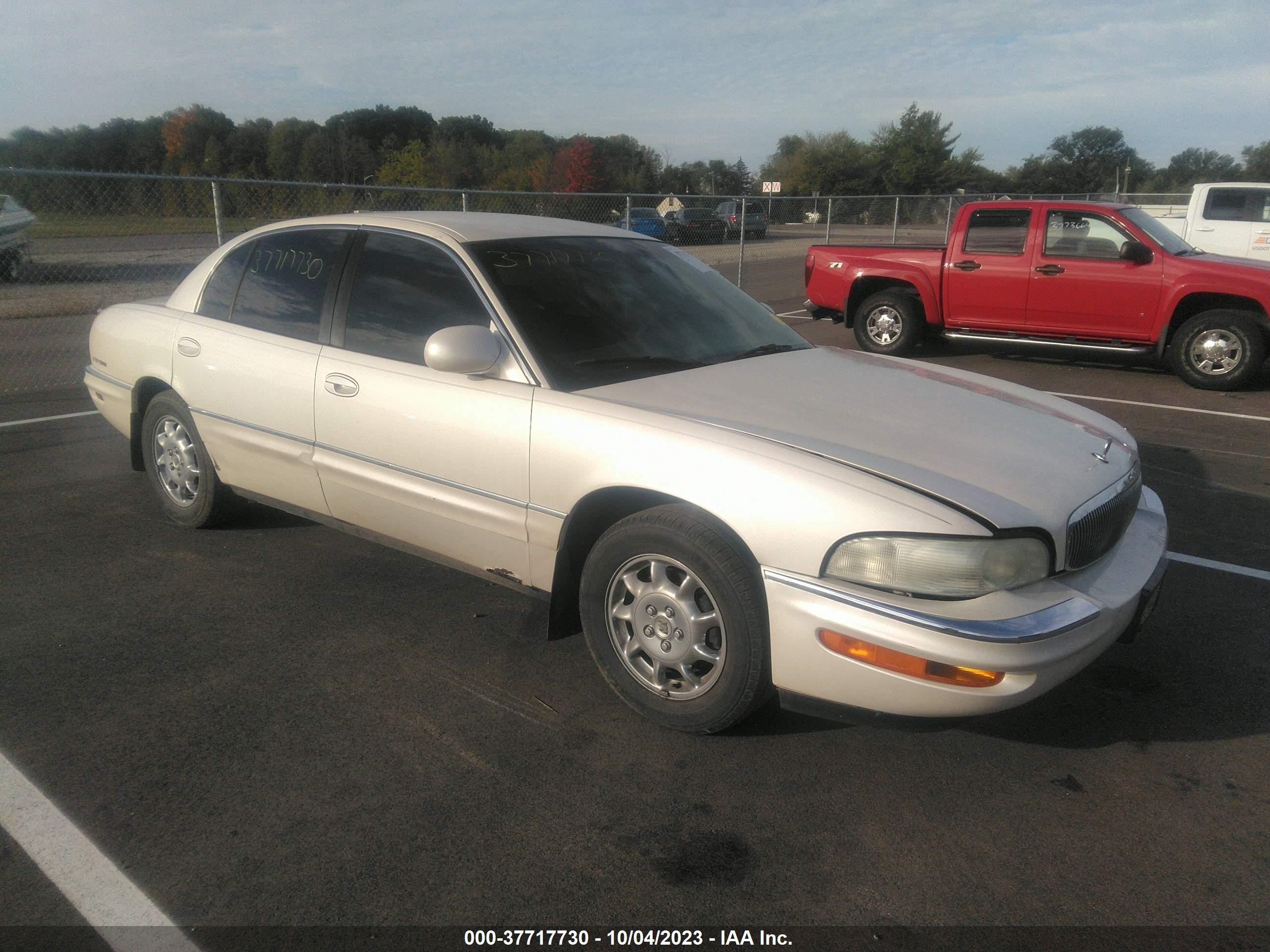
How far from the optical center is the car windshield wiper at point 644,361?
3.51 m

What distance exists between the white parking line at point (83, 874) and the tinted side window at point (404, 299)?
190 centimetres

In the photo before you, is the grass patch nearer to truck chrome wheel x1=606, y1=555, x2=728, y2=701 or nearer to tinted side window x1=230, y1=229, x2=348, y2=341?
tinted side window x1=230, y1=229, x2=348, y2=341

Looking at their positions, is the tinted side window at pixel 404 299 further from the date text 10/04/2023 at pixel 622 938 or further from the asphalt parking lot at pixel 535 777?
the date text 10/04/2023 at pixel 622 938

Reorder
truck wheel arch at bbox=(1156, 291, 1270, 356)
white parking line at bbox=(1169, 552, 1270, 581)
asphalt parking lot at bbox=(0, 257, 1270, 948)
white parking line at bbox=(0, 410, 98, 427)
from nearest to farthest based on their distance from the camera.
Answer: asphalt parking lot at bbox=(0, 257, 1270, 948)
white parking line at bbox=(1169, 552, 1270, 581)
white parking line at bbox=(0, 410, 98, 427)
truck wheel arch at bbox=(1156, 291, 1270, 356)

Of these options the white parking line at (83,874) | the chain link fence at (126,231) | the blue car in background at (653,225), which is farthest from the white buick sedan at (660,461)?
the blue car in background at (653,225)

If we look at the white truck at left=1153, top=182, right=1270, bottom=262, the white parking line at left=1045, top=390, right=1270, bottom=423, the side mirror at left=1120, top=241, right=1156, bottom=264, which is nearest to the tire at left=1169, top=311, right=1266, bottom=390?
the side mirror at left=1120, top=241, right=1156, bottom=264

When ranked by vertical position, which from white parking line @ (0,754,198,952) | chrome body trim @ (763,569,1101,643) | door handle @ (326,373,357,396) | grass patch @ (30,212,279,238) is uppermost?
grass patch @ (30,212,279,238)

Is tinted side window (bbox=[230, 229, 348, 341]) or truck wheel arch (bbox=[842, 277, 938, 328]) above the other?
tinted side window (bbox=[230, 229, 348, 341])

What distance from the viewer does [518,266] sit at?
12.3 ft

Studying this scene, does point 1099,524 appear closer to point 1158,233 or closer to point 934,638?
point 934,638

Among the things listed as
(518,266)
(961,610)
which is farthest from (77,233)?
(961,610)

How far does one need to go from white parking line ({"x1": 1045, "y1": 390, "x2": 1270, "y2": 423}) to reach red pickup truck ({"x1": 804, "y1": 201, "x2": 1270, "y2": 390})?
948mm

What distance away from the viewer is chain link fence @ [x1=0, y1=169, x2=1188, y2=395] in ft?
33.8

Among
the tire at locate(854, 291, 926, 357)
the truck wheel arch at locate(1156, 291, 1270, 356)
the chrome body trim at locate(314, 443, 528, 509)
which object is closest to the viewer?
the chrome body trim at locate(314, 443, 528, 509)
